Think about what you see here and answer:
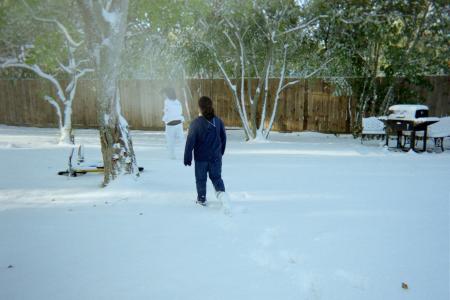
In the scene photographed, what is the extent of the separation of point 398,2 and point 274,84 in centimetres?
524

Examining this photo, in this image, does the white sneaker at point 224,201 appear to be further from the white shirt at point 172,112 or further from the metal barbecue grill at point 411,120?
the metal barbecue grill at point 411,120

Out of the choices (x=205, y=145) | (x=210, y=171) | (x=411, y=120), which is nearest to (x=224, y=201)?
(x=210, y=171)

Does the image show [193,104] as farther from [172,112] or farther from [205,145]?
[205,145]

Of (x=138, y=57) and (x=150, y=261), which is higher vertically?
(x=138, y=57)

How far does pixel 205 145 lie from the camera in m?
5.11

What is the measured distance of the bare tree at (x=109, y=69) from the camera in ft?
19.3

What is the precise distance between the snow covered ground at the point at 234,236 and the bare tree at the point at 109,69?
0.42 meters

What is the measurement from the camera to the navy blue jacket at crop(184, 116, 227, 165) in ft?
16.6

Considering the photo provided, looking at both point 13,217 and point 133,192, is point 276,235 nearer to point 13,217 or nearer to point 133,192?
point 133,192

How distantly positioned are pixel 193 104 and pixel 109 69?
9.51m

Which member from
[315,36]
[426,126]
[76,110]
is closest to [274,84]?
[315,36]

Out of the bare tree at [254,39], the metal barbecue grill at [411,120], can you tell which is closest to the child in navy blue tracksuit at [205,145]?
the bare tree at [254,39]

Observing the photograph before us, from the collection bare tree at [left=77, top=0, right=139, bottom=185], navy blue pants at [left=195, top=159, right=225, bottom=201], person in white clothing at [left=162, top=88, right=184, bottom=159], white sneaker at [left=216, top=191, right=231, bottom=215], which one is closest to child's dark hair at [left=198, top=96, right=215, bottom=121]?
navy blue pants at [left=195, top=159, right=225, bottom=201]

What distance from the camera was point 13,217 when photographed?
4.81 m
